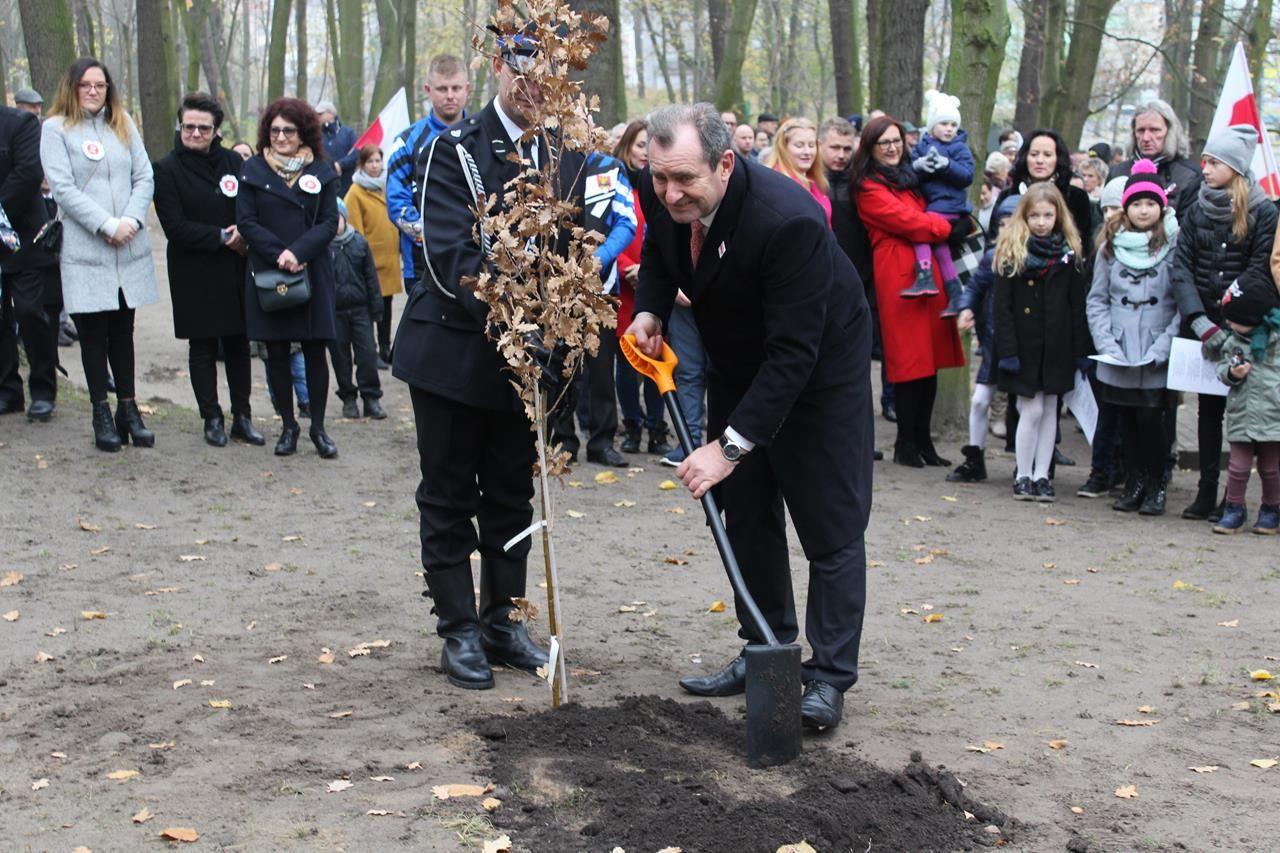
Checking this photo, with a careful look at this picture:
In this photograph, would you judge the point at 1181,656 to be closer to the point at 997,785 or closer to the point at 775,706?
the point at 997,785

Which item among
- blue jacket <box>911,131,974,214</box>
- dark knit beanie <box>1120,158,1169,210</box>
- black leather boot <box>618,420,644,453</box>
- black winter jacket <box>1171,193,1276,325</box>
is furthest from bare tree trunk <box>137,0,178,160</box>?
black winter jacket <box>1171,193,1276,325</box>

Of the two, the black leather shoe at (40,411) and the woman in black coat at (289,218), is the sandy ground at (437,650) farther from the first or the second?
the woman in black coat at (289,218)

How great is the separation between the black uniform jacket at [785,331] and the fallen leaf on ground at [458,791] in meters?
1.38

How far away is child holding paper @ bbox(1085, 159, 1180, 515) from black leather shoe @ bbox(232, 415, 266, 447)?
5469 millimetres

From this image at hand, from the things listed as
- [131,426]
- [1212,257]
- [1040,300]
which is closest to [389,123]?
[131,426]

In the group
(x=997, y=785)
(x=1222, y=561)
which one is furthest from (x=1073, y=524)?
(x=997, y=785)

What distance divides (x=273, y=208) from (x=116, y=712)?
16.0 ft

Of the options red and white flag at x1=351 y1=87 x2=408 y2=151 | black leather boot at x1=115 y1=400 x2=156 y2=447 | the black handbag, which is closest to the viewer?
the black handbag

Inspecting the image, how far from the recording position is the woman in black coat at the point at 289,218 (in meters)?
9.23

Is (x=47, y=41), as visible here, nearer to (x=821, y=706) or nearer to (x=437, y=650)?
(x=437, y=650)

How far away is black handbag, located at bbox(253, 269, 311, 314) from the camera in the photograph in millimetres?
9195

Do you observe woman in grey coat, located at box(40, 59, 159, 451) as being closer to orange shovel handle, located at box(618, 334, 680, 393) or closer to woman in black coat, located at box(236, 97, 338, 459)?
woman in black coat, located at box(236, 97, 338, 459)

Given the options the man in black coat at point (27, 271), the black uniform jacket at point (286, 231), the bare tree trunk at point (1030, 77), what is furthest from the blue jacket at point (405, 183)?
the bare tree trunk at point (1030, 77)

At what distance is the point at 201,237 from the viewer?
9391 mm
